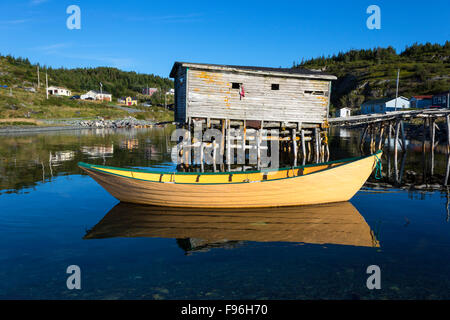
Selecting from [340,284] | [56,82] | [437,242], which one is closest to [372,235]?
[437,242]

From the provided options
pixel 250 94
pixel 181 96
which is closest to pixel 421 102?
pixel 250 94

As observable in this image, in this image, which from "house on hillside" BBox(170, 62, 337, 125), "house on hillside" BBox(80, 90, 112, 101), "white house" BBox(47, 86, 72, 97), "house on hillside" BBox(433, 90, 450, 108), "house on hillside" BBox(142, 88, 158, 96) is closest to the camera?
"house on hillside" BBox(170, 62, 337, 125)

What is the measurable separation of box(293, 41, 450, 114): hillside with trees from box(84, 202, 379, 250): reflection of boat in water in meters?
81.4

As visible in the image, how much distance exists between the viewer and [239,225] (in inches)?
393

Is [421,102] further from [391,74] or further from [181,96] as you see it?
[181,96]

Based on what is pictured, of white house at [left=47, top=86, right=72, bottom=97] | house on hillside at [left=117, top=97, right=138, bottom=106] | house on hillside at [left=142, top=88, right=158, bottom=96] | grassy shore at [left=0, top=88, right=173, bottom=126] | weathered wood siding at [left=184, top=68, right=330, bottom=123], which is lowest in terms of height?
weathered wood siding at [left=184, top=68, right=330, bottom=123]

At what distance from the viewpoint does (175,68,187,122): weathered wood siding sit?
19.6 meters

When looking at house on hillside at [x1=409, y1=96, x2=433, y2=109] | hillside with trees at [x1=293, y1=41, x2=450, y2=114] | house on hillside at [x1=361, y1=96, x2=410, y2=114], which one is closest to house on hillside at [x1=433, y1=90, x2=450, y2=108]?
house on hillside at [x1=409, y1=96, x2=433, y2=109]

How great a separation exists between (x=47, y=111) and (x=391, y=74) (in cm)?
9975

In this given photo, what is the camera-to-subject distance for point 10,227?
31.6 ft

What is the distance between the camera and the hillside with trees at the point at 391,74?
3238 inches

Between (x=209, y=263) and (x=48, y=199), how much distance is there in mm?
9302

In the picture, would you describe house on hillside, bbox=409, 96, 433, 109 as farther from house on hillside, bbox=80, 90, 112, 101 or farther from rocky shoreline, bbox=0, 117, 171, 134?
house on hillside, bbox=80, 90, 112, 101

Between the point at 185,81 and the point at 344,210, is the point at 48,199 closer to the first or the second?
the point at 185,81
